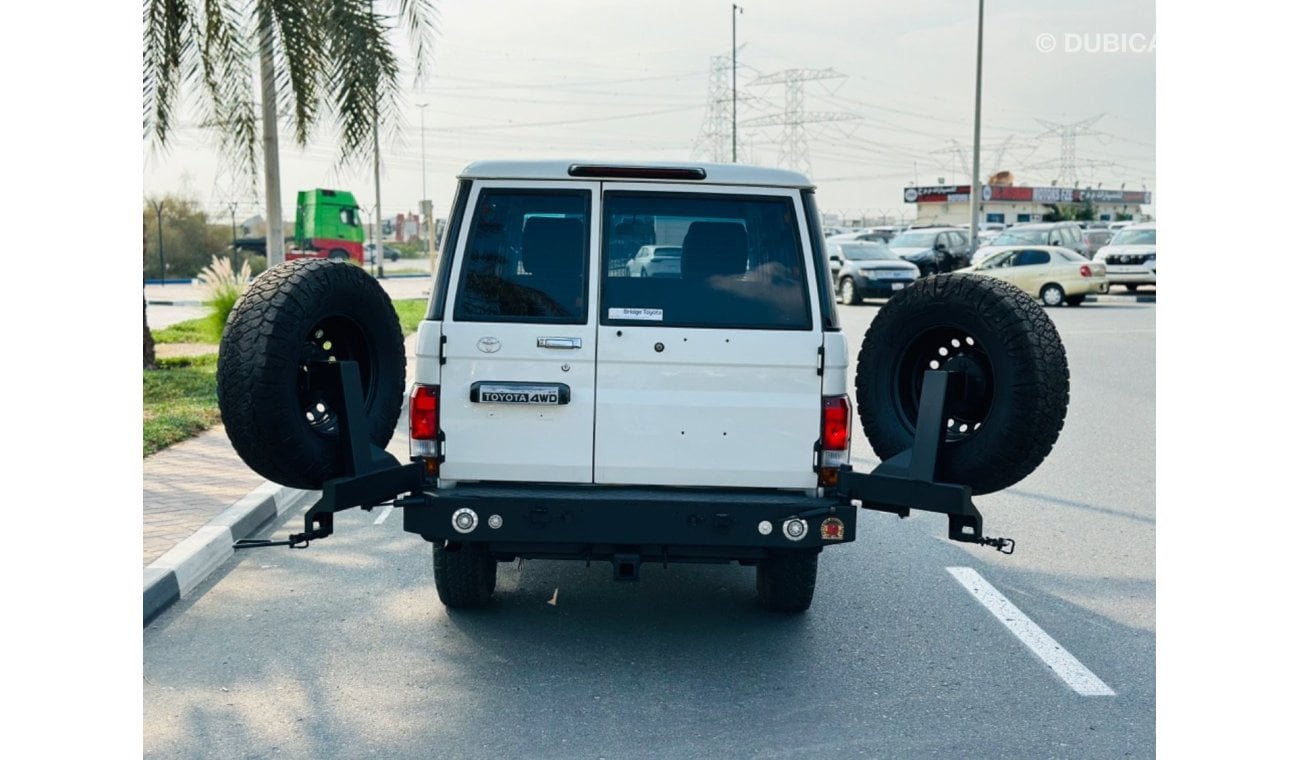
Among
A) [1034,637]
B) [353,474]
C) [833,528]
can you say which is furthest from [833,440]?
[353,474]

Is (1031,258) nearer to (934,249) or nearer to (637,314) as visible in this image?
(934,249)

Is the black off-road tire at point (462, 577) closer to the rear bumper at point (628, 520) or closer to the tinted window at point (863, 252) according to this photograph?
the rear bumper at point (628, 520)

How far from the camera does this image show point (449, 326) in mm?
5434

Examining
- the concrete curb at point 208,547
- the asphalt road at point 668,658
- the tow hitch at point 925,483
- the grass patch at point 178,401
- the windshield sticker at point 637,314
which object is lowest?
the asphalt road at point 668,658

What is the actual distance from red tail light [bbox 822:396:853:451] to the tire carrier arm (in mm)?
1701

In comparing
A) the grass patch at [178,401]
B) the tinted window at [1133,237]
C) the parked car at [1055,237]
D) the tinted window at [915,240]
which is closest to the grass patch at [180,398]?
the grass patch at [178,401]

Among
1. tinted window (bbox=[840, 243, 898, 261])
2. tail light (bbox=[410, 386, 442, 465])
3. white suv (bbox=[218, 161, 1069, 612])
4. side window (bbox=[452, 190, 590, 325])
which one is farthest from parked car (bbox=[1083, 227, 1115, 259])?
tail light (bbox=[410, 386, 442, 465])

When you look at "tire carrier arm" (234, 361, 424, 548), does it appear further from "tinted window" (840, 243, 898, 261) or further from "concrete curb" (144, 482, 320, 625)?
"tinted window" (840, 243, 898, 261)

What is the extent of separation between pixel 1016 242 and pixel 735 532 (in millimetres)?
34371

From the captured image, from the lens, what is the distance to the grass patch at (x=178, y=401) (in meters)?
11.1

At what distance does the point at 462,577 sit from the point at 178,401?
26.6 ft

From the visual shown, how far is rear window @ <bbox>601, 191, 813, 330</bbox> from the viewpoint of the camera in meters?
5.50

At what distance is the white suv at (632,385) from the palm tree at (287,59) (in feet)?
25.4

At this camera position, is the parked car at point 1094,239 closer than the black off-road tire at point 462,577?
No
